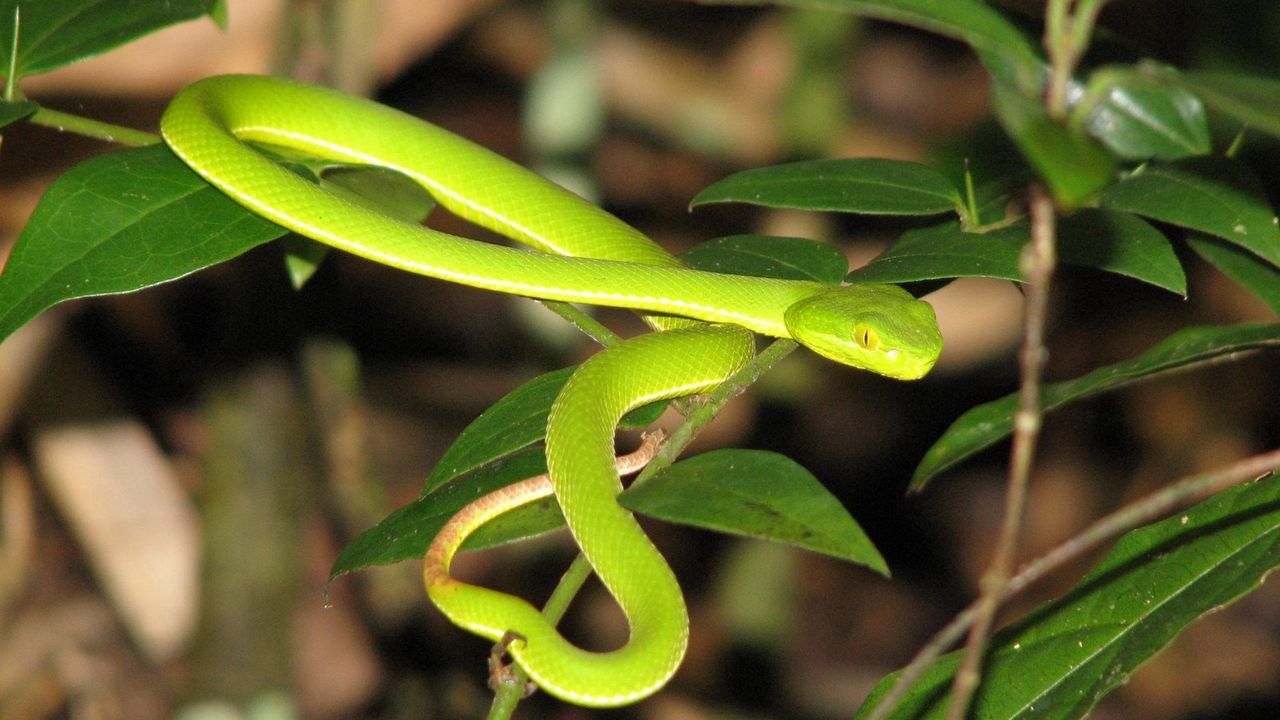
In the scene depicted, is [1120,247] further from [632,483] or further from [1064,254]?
[632,483]

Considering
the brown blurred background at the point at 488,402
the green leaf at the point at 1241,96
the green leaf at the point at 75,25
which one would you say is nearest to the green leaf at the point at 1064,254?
the green leaf at the point at 1241,96

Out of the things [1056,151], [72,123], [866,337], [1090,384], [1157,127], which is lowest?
[866,337]

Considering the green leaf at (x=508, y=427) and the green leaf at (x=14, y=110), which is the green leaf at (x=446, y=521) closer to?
the green leaf at (x=508, y=427)

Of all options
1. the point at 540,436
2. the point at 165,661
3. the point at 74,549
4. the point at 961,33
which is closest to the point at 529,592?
the point at 165,661

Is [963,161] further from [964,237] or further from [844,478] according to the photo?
[844,478]

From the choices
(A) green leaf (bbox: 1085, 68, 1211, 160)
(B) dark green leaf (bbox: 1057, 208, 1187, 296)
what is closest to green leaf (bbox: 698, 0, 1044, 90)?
(A) green leaf (bbox: 1085, 68, 1211, 160)

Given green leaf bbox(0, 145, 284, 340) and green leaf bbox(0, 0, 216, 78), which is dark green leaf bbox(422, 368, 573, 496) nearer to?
green leaf bbox(0, 145, 284, 340)

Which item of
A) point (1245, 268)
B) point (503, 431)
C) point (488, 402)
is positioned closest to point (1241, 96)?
point (1245, 268)
